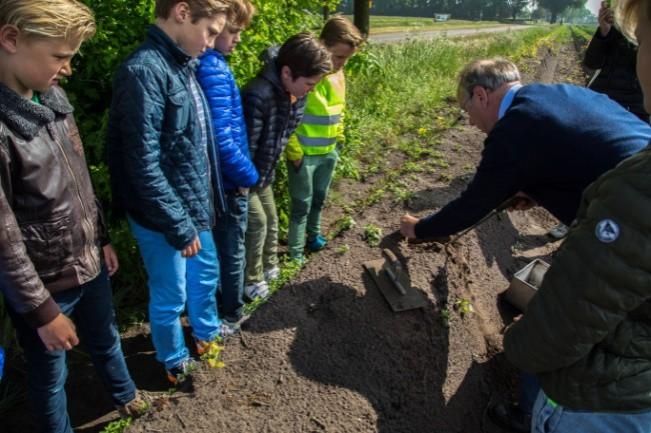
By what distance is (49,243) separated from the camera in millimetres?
1831

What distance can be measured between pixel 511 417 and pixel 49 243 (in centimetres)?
245

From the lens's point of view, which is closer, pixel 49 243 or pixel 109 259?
pixel 49 243

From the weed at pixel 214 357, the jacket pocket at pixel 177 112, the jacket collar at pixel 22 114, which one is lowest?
the weed at pixel 214 357

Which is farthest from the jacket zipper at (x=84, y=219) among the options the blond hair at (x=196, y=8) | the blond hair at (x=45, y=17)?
the blond hair at (x=196, y=8)

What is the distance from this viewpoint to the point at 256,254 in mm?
3322

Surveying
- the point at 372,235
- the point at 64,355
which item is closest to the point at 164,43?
the point at 64,355

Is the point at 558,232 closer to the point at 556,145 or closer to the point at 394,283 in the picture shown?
the point at 394,283

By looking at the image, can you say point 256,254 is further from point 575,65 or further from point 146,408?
point 575,65

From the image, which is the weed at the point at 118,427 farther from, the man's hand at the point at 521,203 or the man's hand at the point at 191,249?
the man's hand at the point at 521,203

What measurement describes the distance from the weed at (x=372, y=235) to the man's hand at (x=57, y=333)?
205 centimetres

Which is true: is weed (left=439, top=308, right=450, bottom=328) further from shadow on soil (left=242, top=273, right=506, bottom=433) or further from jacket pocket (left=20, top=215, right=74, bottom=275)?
jacket pocket (left=20, top=215, right=74, bottom=275)

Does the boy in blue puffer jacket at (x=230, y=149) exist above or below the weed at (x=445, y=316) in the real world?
above

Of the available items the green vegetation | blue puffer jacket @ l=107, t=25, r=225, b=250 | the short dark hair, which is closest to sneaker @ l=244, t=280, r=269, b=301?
blue puffer jacket @ l=107, t=25, r=225, b=250

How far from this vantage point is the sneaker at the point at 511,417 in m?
2.65
